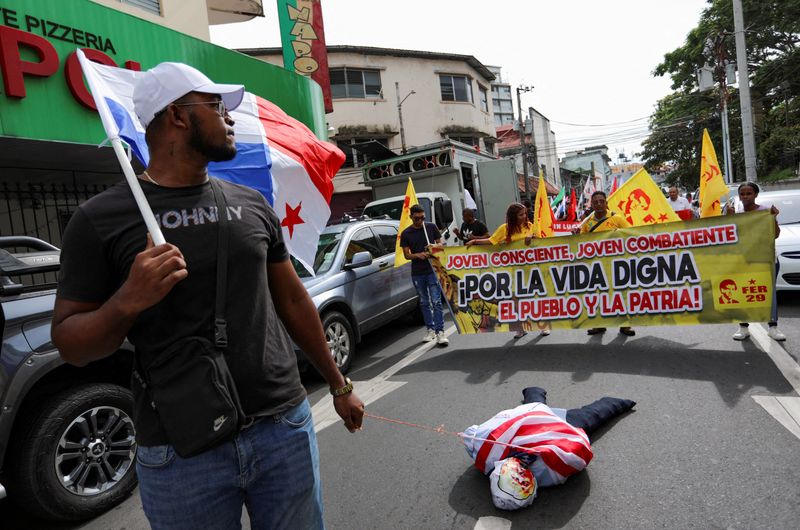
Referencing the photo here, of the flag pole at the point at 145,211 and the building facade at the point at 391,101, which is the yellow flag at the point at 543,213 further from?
the building facade at the point at 391,101

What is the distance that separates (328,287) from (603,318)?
3.22 metres

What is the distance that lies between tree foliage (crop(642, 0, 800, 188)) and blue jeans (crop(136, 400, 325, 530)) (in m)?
24.5

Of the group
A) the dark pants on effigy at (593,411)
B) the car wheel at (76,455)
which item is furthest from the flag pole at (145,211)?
the dark pants on effigy at (593,411)

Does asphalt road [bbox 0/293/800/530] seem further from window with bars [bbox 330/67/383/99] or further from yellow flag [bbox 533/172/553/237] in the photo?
window with bars [bbox 330/67/383/99]

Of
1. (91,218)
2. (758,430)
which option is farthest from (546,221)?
(91,218)

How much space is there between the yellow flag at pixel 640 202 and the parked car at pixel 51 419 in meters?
5.94

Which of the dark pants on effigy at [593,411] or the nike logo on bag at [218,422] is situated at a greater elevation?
the nike logo on bag at [218,422]

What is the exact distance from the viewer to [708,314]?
19.2 ft

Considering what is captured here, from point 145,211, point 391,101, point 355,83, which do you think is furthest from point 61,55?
point 391,101

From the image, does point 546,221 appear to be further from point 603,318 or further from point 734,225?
point 734,225

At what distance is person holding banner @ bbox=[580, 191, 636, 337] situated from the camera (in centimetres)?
656

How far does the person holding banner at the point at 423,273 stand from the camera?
23.8ft

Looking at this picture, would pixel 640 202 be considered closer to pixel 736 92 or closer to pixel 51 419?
pixel 51 419

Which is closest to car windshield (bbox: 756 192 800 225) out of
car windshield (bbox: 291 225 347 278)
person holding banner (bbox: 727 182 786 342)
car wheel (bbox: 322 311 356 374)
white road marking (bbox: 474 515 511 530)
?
person holding banner (bbox: 727 182 786 342)
